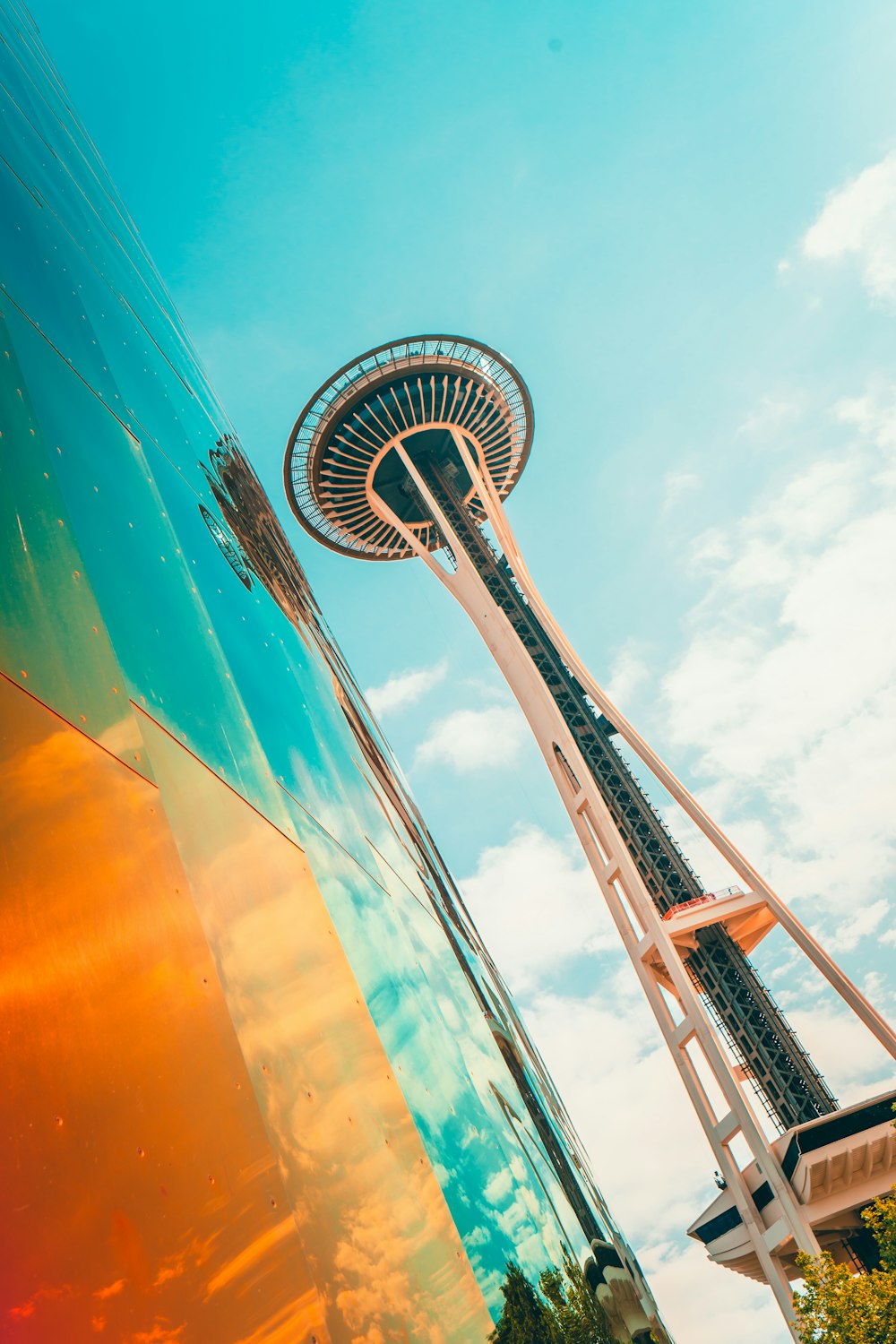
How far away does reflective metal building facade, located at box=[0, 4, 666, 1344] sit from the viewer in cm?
234

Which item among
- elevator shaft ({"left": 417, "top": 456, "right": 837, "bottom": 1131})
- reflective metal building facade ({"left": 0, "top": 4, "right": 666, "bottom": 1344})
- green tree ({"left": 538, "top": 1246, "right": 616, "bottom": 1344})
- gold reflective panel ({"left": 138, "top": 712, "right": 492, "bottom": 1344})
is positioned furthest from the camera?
elevator shaft ({"left": 417, "top": 456, "right": 837, "bottom": 1131})

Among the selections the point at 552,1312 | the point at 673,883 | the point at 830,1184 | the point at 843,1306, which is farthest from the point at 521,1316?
the point at 673,883

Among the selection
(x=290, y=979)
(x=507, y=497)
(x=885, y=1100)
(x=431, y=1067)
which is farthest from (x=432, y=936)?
(x=507, y=497)

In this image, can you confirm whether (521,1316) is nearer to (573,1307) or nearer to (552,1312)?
(552,1312)

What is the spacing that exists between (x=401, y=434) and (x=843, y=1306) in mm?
31580

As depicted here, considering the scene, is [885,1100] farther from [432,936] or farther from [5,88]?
[5,88]

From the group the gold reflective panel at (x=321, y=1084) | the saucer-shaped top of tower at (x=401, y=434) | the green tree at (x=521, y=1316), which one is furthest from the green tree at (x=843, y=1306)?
the saucer-shaped top of tower at (x=401, y=434)

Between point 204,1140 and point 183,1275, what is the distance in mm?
393

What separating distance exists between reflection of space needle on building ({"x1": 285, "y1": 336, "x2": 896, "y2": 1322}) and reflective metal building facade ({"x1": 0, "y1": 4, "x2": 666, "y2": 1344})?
1249 centimetres

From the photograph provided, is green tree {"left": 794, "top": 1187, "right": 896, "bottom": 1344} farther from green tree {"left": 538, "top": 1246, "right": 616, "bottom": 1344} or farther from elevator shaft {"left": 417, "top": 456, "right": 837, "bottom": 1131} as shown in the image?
green tree {"left": 538, "top": 1246, "right": 616, "bottom": 1344}

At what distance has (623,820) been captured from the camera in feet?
86.0

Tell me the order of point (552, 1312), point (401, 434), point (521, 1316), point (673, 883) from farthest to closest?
point (401, 434), point (673, 883), point (552, 1312), point (521, 1316)

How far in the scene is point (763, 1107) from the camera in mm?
20484

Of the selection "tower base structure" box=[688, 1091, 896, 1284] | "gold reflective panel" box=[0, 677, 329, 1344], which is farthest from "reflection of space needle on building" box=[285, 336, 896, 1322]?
"gold reflective panel" box=[0, 677, 329, 1344]
